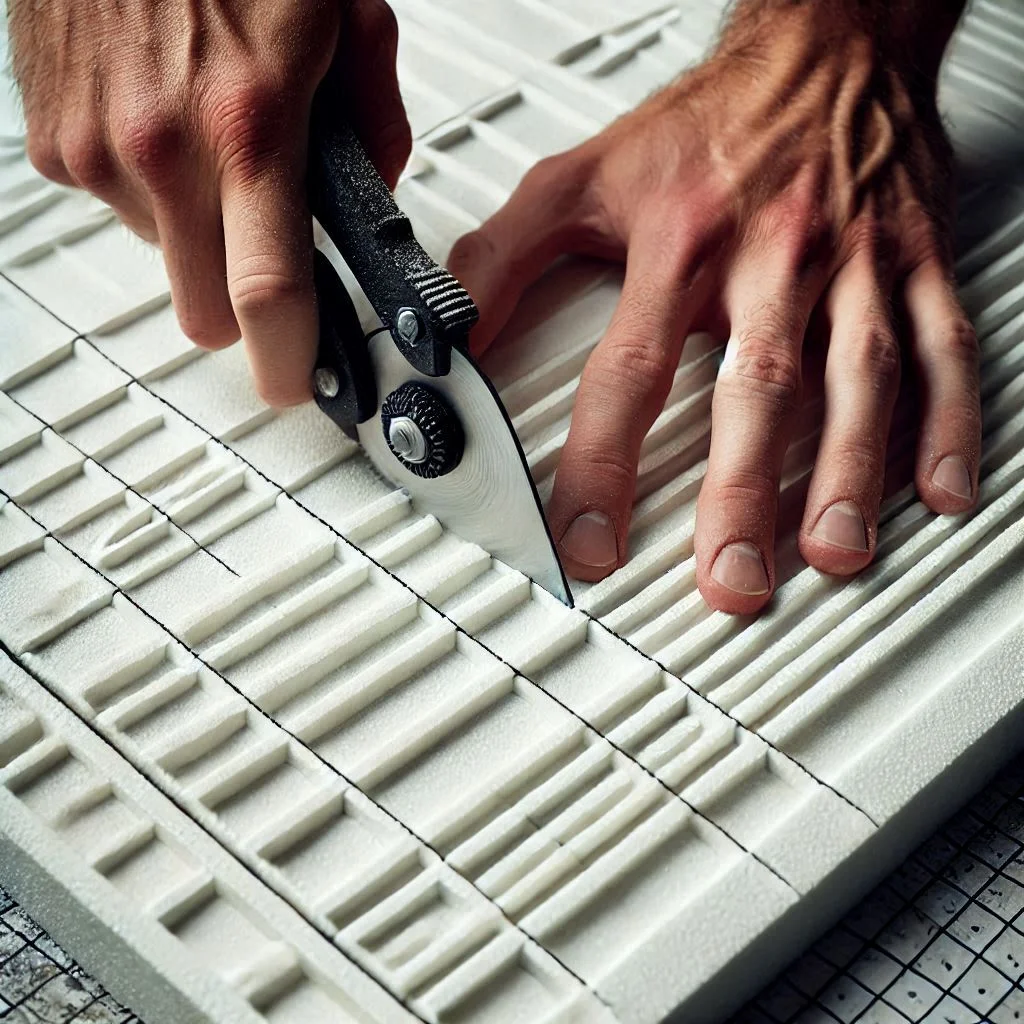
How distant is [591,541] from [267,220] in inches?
14.0

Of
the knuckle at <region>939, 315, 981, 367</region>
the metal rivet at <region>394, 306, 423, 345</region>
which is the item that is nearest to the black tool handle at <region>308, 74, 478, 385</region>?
the metal rivet at <region>394, 306, 423, 345</region>

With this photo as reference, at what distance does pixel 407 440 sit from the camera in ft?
3.25

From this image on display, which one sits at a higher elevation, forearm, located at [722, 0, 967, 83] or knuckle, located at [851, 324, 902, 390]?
forearm, located at [722, 0, 967, 83]

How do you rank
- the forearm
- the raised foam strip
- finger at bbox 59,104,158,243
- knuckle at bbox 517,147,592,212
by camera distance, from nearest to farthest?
the raised foam strip < finger at bbox 59,104,158,243 < knuckle at bbox 517,147,592,212 < the forearm

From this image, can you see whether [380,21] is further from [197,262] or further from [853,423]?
[853,423]

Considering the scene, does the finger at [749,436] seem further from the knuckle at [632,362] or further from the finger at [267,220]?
the finger at [267,220]

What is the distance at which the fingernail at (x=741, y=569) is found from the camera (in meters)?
0.98

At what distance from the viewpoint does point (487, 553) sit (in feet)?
3.36

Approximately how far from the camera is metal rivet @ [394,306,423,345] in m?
0.93

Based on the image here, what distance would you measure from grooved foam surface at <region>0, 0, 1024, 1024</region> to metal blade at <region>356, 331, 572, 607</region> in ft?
0.07

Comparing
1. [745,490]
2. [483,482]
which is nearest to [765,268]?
[745,490]

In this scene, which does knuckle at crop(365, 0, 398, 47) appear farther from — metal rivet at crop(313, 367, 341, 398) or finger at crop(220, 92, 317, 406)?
metal rivet at crop(313, 367, 341, 398)

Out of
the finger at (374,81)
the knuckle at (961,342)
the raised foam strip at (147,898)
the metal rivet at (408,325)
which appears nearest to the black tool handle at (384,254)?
the metal rivet at (408,325)

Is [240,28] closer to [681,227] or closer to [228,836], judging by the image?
[681,227]
